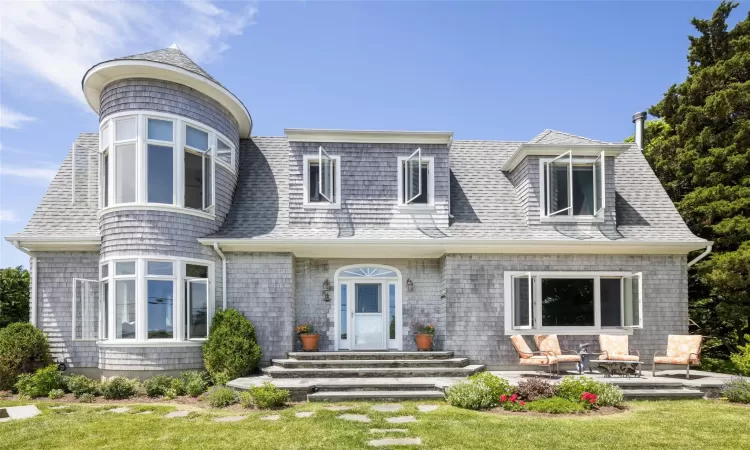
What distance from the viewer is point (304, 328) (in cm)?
1154

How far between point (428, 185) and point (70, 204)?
7776mm

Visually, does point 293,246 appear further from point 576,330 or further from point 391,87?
point 576,330

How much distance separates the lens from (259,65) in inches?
435

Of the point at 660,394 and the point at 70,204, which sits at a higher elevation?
the point at 70,204

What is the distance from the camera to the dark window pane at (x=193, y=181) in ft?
35.1

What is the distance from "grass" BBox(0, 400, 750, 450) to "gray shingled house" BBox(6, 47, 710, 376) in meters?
2.87

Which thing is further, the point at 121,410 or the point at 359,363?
the point at 359,363

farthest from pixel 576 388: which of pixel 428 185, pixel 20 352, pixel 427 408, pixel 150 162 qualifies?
pixel 20 352

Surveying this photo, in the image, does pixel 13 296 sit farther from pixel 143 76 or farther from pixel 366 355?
pixel 366 355

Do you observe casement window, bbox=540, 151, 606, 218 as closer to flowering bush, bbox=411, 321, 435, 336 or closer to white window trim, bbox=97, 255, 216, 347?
flowering bush, bbox=411, 321, 435, 336

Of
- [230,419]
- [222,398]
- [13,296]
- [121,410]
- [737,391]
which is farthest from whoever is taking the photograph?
[13,296]

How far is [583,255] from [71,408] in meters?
9.96

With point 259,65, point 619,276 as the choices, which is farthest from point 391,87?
point 619,276

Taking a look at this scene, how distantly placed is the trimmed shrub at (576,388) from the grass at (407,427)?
535 mm
